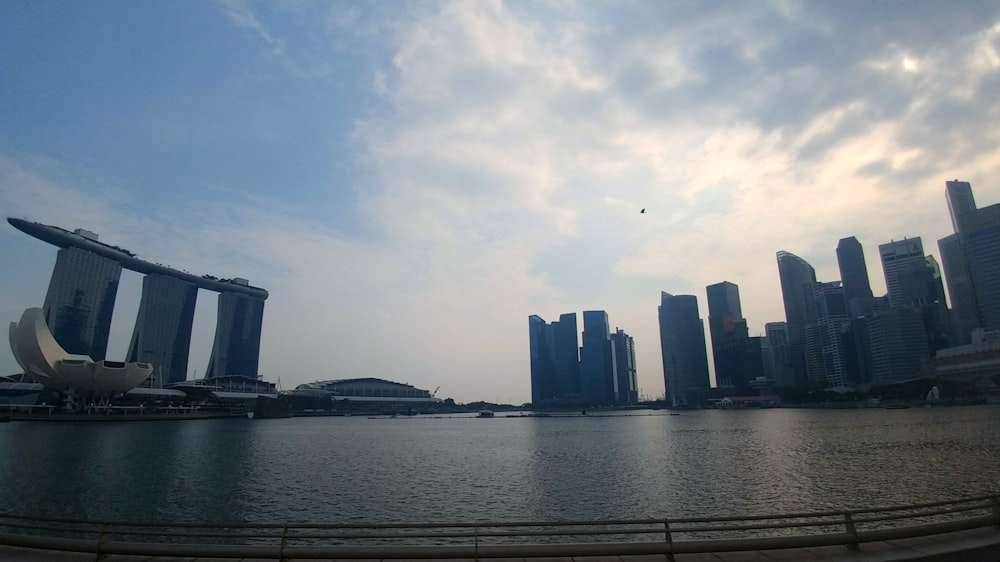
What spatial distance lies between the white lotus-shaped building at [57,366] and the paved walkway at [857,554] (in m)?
179

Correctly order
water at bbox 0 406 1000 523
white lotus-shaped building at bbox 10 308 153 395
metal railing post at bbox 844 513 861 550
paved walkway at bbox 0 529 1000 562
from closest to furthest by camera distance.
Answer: paved walkway at bbox 0 529 1000 562 < metal railing post at bbox 844 513 861 550 < water at bbox 0 406 1000 523 < white lotus-shaped building at bbox 10 308 153 395

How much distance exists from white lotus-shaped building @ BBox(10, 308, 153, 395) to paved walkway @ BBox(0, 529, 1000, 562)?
17859cm

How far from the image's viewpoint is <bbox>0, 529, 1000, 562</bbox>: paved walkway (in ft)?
31.9

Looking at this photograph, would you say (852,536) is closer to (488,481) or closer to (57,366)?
(488,481)

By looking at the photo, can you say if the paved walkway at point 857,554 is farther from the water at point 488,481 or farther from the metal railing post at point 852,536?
the water at point 488,481

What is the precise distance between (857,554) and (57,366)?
193921mm

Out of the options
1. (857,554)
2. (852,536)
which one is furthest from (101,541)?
(852,536)

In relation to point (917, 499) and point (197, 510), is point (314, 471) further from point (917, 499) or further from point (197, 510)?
point (917, 499)

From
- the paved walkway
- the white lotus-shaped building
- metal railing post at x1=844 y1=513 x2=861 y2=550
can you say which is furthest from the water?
the white lotus-shaped building

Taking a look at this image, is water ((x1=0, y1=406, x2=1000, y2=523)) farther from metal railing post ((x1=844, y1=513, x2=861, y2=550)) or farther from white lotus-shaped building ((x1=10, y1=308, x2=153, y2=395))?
white lotus-shaped building ((x1=10, y1=308, x2=153, y2=395))

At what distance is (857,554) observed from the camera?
32.8 feet

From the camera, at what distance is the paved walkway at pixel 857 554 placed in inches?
383

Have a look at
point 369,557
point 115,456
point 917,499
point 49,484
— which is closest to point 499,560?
point 369,557

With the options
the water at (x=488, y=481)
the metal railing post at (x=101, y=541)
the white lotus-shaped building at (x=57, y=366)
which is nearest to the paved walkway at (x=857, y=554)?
the metal railing post at (x=101, y=541)
